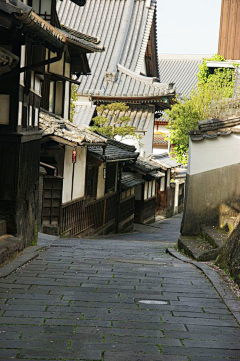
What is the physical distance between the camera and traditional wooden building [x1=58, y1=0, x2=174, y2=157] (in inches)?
1319

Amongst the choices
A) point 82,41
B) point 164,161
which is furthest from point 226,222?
point 164,161

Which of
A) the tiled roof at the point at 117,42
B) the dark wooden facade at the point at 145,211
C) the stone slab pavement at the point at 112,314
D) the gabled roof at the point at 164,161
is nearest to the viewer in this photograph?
the stone slab pavement at the point at 112,314

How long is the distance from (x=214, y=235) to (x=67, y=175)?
6.74 meters

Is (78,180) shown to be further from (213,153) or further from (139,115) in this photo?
(139,115)

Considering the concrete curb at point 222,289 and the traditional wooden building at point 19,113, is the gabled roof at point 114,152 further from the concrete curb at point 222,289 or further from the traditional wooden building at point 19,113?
the concrete curb at point 222,289

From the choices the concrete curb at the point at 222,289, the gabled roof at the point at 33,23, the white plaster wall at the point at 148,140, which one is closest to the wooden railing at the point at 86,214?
the concrete curb at the point at 222,289

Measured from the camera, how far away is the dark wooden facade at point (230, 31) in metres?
28.8

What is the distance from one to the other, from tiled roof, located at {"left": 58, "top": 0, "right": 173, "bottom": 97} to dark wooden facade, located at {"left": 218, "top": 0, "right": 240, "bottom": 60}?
14.0 ft

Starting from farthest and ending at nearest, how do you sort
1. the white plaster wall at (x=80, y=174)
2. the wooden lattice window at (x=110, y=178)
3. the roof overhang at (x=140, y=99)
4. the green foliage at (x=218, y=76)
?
the roof overhang at (x=140, y=99) < the green foliage at (x=218, y=76) < the wooden lattice window at (x=110, y=178) < the white plaster wall at (x=80, y=174)

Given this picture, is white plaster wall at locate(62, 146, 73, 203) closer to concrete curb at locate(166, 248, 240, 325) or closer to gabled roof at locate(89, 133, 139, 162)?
gabled roof at locate(89, 133, 139, 162)

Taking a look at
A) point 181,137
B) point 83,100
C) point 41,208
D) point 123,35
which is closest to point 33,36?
point 41,208

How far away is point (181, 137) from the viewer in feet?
96.0

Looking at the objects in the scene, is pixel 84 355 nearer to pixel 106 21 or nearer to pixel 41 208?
pixel 41 208

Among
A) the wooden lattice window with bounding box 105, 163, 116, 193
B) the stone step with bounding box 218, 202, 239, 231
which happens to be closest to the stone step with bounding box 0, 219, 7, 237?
the stone step with bounding box 218, 202, 239, 231
